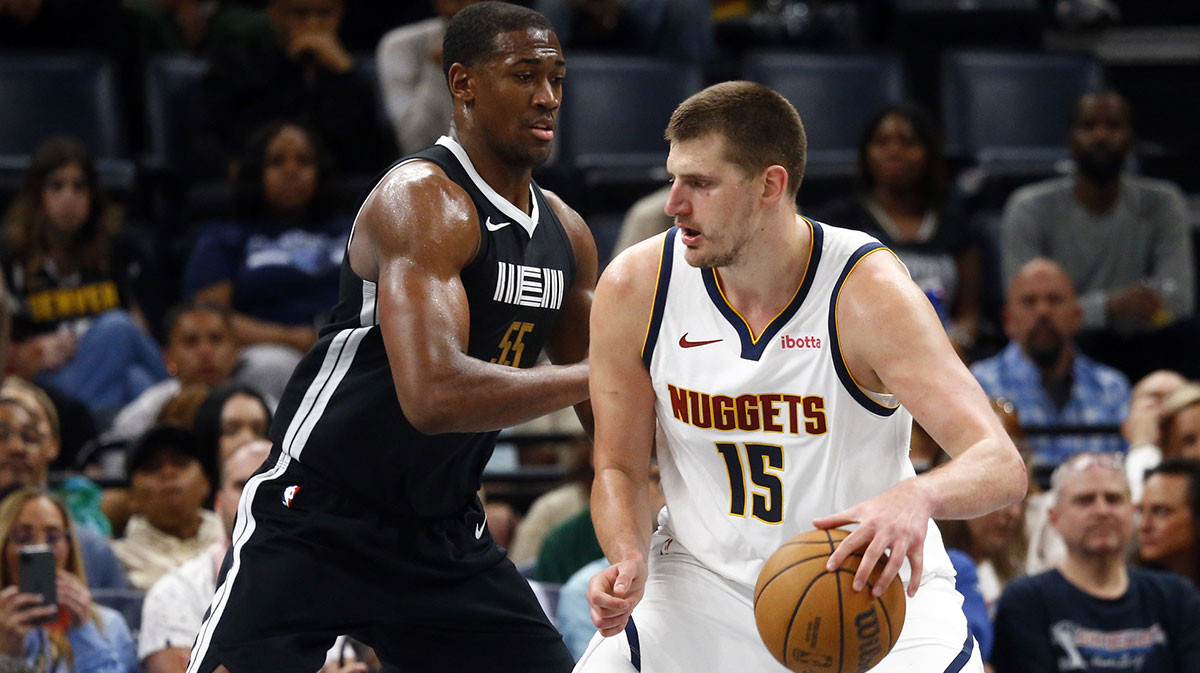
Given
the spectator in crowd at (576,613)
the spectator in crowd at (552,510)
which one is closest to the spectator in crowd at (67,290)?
the spectator in crowd at (552,510)

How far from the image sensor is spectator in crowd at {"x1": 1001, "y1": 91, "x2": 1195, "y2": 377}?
851 cm

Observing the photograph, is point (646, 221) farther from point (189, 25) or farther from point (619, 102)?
point (189, 25)

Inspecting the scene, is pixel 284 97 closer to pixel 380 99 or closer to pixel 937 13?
pixel 380 99

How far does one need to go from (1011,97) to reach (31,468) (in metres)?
6.18

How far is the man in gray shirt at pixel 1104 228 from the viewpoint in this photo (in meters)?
8.51

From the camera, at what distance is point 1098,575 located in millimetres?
6043

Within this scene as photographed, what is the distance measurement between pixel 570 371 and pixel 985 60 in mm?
6564

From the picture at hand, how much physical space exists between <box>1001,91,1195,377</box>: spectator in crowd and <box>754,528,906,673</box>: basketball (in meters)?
5.77

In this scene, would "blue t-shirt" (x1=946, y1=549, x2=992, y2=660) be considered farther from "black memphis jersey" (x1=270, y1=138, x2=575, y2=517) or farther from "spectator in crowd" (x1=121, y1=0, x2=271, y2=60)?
"spectator in crowd" (x1=121, y1=0, x2=271, y2=60)

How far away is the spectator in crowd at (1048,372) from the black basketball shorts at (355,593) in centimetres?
434

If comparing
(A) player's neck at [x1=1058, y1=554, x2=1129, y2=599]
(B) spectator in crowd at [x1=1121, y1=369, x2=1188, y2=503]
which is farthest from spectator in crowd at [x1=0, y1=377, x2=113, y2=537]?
(B) spectator in crowd at [x1=1121, y1=369, x2=1188, y2=503]

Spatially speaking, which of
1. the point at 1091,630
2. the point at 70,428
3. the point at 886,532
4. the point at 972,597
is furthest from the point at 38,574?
the point at 1091,630

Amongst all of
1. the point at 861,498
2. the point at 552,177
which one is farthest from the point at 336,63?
the point at 861,498

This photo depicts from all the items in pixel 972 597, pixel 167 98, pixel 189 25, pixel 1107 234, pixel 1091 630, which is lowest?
pixel 1091 630
